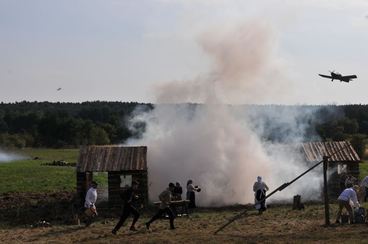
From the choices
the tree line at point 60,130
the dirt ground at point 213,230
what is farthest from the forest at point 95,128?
the dirt ground at point 213,230

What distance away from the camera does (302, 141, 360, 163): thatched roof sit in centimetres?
3391

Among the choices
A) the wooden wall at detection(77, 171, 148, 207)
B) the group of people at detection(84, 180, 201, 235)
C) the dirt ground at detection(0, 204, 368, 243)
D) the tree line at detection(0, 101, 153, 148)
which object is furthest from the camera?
the tree line at detection(0, 101, 153, 148)

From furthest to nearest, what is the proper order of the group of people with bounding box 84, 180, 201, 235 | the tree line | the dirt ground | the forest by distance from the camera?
the tree line
the forest
the group of people with bounding box 84, 180, 201, 235
the dirt ground

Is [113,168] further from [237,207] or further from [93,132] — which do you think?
[93,132]

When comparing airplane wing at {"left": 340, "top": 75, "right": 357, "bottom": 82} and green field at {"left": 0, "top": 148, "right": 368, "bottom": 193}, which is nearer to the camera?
airplane wing at {"left": 340, "top": 75, "right": 357, "bottom": 82}

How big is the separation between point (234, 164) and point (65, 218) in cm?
1126

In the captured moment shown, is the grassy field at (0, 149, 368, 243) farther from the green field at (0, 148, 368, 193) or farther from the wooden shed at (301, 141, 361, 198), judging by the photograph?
the green field at (0, 148, 368, 193)

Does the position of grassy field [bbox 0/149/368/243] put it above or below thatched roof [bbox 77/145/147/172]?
below

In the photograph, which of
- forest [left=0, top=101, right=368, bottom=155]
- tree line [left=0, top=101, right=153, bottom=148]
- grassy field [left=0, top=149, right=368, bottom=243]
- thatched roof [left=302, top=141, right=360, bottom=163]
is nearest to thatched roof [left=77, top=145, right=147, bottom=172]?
grassy field [left=0, top=149, right=368, bottom=243]

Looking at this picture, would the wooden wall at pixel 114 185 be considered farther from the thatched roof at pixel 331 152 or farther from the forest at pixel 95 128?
the forest at pixel 95 128

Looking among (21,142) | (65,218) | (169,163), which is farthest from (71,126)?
(65,218)

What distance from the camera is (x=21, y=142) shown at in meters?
85.4

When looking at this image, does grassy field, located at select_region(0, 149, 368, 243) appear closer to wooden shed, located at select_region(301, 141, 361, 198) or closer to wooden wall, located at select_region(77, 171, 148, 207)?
wooden wall, located at select_region(77, 171, 148, 207)

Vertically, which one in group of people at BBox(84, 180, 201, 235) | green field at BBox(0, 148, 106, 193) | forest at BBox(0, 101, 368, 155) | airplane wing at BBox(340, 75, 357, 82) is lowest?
group of people at BBox(84, 180, 201, 235)
